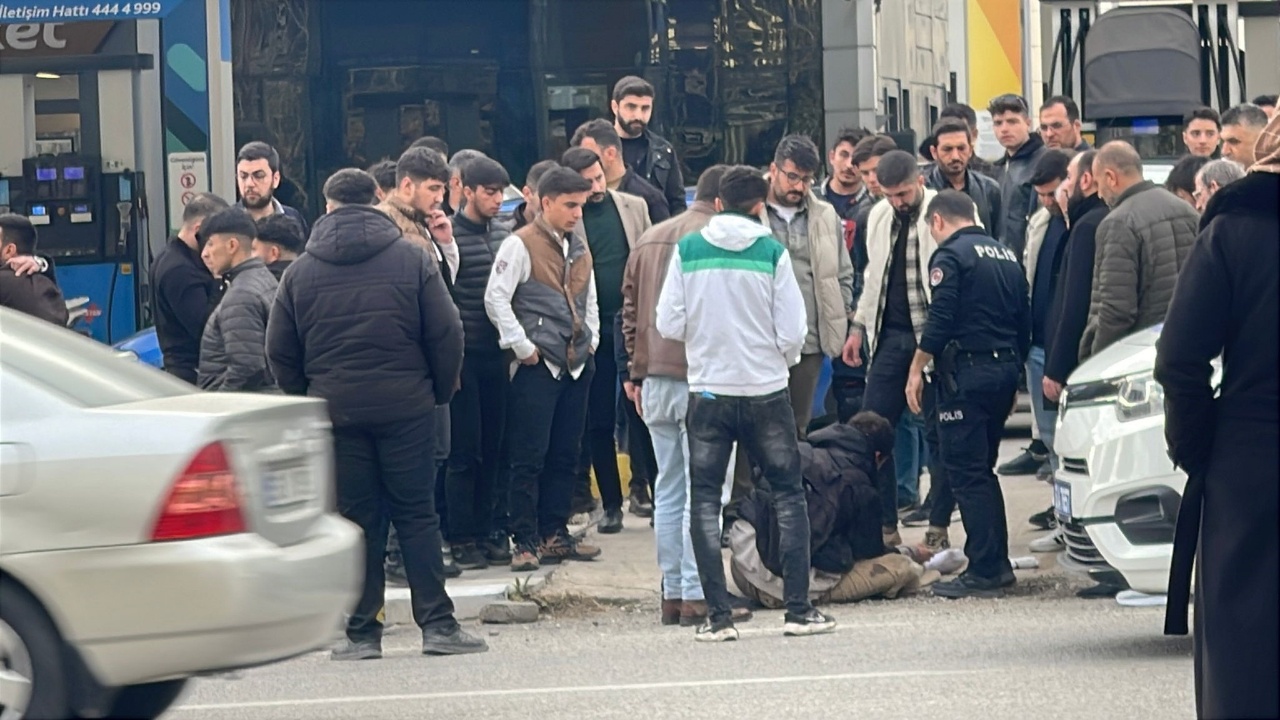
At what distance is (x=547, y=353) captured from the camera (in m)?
10.9

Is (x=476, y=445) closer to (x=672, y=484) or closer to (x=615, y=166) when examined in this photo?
(x=672, y=484)

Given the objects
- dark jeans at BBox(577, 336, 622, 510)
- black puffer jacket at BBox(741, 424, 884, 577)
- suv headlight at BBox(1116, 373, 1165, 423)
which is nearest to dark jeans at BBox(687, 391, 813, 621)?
black puffer jacket at BBox(741, 424, 884, 577)

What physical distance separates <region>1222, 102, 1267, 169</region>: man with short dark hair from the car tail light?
22.2ft

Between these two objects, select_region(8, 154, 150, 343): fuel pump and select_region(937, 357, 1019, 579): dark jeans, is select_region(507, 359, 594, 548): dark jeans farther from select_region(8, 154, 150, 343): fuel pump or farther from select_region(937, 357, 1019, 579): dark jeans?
select_region(8, 154, 150, 343): fuel pump

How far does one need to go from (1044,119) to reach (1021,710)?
6.83m

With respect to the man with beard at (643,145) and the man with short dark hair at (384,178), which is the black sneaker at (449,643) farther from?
the man with beard at (643,145)

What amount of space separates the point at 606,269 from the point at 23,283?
293 cm

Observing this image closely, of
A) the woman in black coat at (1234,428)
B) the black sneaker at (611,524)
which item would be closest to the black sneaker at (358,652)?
the black sneaker at (611,524)

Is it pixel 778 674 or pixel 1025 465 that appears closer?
pixel 778 674

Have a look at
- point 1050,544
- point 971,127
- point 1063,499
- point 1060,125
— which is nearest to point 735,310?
point 1063,499

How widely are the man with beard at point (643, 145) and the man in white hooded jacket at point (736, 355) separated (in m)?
3.61

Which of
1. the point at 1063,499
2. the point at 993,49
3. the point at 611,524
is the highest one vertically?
the point at 993,49

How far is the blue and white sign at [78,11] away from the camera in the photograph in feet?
45.1

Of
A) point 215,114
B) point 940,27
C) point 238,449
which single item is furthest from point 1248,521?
point 940,27
